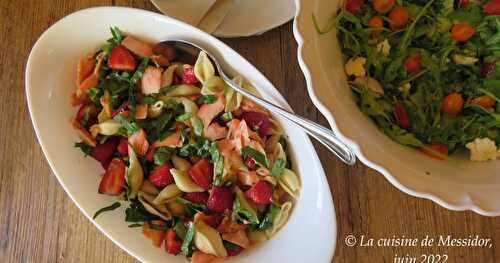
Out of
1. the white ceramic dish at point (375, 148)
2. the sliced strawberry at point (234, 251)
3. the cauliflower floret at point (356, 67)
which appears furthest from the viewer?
A: the sliced strawberry at point (234, 251)

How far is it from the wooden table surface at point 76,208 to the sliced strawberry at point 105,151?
0.13m

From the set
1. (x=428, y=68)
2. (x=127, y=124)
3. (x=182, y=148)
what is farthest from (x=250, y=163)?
(x=428, y=68)

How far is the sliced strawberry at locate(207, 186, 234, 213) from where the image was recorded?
90 centimetres

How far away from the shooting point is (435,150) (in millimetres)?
810

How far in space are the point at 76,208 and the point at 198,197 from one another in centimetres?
27

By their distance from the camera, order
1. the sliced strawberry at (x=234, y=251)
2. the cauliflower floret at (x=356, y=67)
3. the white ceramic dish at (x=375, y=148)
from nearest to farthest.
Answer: the white ceramic dish at (x=375, y=148), the cauliflower floret at (x=356, y=67), the sliced strawberry at (x=234, y=251)

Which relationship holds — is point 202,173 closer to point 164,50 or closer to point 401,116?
→ point 164,50

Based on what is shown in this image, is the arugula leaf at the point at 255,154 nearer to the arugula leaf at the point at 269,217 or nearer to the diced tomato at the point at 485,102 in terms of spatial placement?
the arugula leaf at the point at 269,217

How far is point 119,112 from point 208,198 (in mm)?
238

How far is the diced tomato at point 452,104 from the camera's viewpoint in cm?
83

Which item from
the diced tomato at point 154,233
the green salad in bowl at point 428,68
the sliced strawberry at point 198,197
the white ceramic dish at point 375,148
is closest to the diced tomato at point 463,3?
the green salad in bowl at point 428,68

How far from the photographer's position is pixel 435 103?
32.9 inches

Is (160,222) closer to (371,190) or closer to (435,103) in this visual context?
(371,190)

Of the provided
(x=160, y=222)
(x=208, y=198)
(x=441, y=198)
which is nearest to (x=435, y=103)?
(x=441, y=198)
